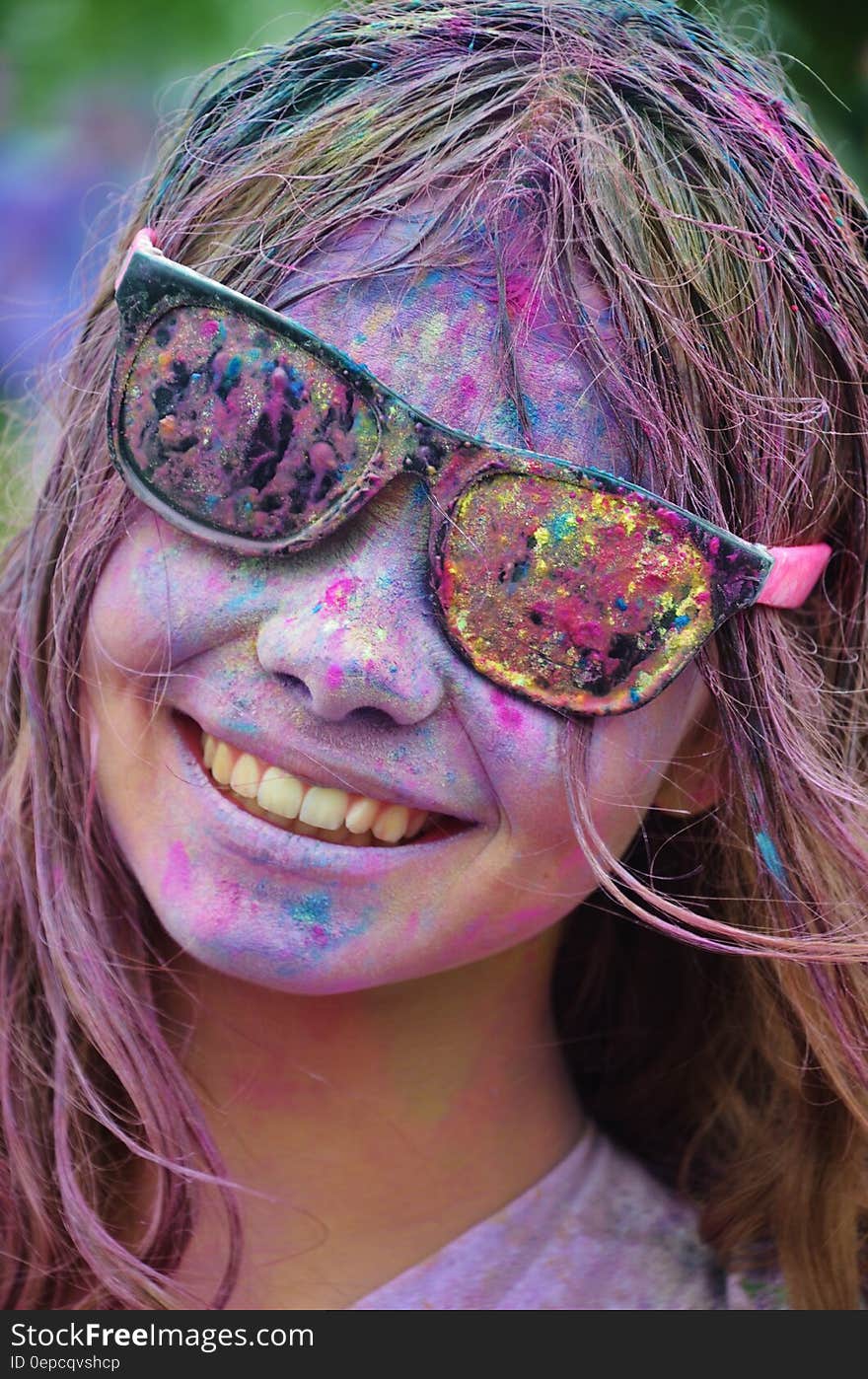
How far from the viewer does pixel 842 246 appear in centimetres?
149

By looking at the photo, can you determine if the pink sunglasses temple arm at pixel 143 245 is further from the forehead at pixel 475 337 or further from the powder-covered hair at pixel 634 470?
the forehead at pixel 475 337

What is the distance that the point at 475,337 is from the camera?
131 cm

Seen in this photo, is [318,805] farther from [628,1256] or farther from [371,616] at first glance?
[628,1256]

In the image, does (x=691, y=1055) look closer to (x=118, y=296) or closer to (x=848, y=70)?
(x=118, y=296)

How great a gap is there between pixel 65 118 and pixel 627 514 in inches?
153

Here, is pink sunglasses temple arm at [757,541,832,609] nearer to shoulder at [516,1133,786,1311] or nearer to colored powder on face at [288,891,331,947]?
colored powder on face at [288,891,331,947]

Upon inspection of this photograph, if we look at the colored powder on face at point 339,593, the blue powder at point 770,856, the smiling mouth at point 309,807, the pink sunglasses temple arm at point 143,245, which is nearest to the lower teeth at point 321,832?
the smiling mouth at point 309,807

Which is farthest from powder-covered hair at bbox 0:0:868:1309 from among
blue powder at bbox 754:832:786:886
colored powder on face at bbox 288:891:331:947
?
colored powder on face at bbox 288:891:331:947

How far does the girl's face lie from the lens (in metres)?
1.30

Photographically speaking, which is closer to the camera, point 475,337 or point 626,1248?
point 475,337

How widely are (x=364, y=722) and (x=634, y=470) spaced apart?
357 millimetres

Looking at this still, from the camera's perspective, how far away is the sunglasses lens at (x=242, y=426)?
4.21 feet

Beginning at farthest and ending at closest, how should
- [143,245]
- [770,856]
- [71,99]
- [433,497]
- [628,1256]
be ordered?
[71,99], [628,1256], [770,856], [143,245], [433,497]

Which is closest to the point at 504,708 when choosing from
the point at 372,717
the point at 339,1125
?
the point at 372,717
